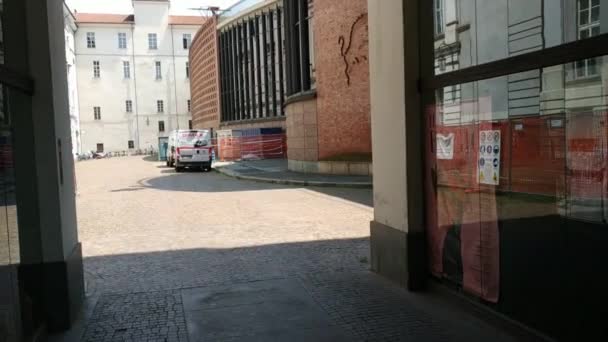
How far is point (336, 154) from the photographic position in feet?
75.5

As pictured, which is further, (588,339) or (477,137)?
(477,137)

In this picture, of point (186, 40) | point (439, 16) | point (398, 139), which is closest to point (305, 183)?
point (398, 139)

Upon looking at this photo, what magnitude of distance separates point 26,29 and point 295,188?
15.3 metres

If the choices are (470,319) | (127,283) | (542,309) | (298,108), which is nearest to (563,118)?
(542,309)

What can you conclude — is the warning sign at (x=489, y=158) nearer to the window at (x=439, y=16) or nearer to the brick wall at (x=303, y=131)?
the window at (x=439, y=16)

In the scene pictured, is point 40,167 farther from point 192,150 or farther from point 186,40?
point 186,40

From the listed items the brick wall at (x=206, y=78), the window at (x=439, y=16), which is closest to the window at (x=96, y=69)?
the brick wall at (x=206, y=78)

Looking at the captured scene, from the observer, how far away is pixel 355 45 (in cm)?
2175

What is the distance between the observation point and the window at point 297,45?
26.4 m

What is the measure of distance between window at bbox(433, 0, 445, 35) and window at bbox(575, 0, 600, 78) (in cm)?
204

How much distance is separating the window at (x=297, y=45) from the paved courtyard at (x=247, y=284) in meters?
13.5

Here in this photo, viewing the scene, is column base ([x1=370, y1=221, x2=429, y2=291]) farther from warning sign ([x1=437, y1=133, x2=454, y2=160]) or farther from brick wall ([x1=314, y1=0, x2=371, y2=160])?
brick wall ([x1=314, y1=0, x2=371, y2=160])

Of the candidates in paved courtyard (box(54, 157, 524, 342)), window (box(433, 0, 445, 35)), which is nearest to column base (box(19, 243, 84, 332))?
paved courtyard (box(54, 157, 524, 342))

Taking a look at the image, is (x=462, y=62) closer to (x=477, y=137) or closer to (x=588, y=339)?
(x=477, y=137)
